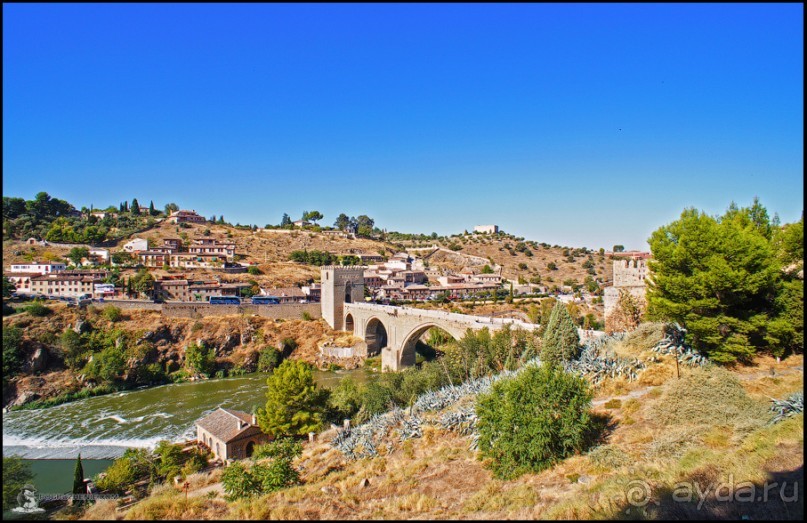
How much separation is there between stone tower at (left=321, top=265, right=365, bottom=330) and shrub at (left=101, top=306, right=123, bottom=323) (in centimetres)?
1783

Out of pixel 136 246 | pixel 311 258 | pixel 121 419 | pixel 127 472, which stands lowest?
pixel 121 419

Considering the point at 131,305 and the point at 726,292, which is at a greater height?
the point at 726,292

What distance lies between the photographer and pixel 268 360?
3825cm

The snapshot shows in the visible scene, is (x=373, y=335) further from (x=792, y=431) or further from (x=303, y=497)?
(x=792, y=431)

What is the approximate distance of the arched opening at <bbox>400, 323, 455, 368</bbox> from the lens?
36.0 metres

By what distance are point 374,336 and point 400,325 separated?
260 inches

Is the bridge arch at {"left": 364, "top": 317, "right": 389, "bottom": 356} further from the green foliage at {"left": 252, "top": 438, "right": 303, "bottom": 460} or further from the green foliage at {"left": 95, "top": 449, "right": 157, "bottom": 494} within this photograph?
the green foliage at {"left": 252, "top": 438, "right": 303, "bottom": 460}

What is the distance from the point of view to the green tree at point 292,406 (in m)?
20.2

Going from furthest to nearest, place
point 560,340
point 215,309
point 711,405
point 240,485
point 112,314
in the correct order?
point 215,309 < point 112,314 < point 560,340 < point 240,485 < point 711,405

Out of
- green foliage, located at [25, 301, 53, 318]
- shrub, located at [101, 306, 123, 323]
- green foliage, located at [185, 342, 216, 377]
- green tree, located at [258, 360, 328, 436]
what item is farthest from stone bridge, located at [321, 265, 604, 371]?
green foliage, located at [25, 301, 53, 318]

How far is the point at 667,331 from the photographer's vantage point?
17.2 metres

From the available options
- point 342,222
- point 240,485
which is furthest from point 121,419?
→ point 342,222

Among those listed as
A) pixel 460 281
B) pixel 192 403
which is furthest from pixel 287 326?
pixel 460 281

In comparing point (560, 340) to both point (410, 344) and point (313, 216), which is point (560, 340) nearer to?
point (410, 344)
